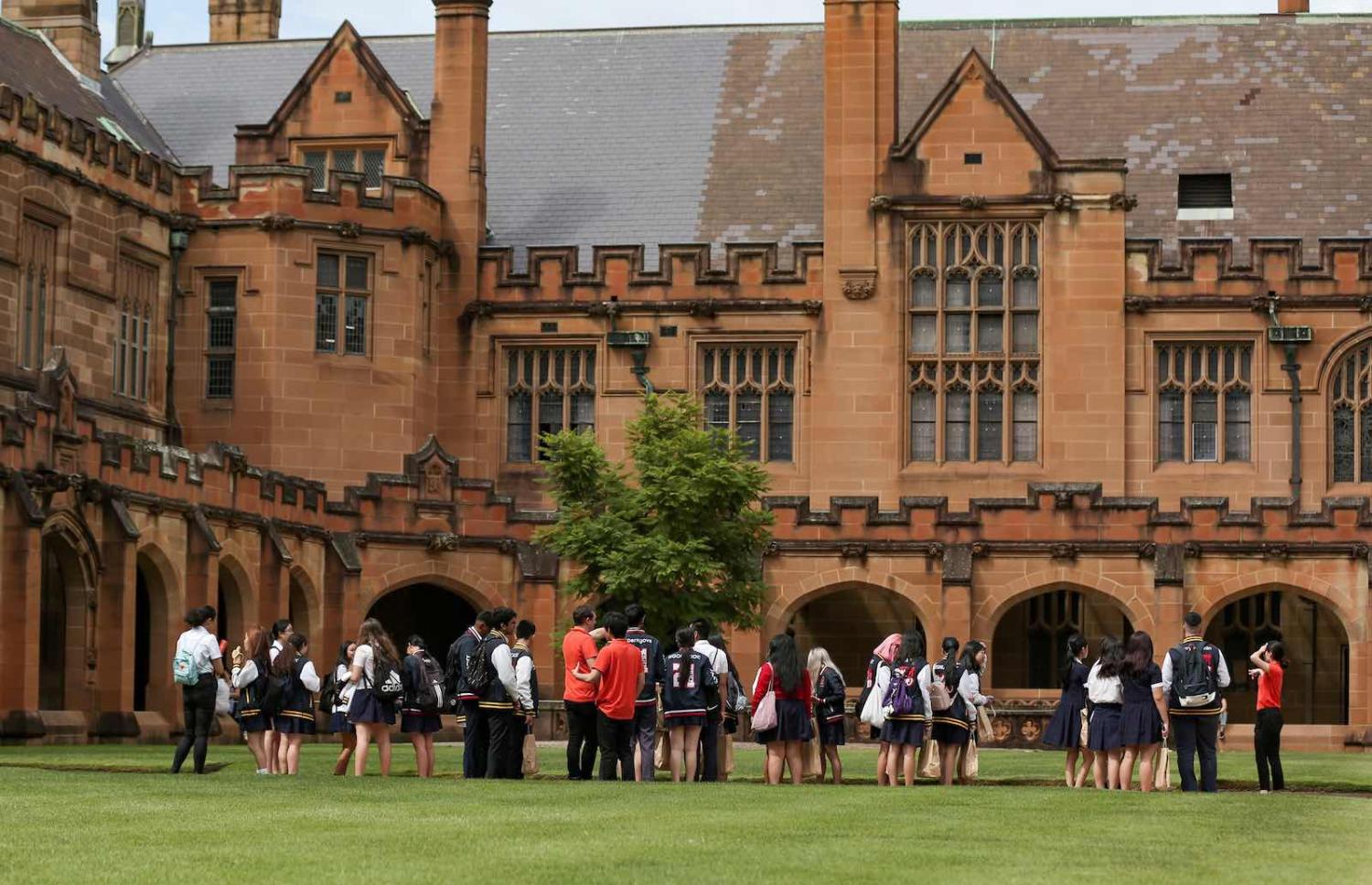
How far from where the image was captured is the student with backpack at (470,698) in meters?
25.5

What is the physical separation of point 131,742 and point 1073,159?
68.9 ft

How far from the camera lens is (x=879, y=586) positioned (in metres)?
46.0

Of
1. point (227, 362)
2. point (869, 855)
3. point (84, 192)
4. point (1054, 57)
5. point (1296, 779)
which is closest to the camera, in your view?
point (869, 855)

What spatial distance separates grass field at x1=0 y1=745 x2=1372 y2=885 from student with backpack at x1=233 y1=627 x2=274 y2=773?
0.70 meters

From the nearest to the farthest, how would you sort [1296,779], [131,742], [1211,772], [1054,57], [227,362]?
[1211,772] < [1296,779] < [131,742] < [227,362] < [1054,57]

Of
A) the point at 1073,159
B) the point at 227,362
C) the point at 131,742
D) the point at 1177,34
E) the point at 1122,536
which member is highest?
the point at 1177,34

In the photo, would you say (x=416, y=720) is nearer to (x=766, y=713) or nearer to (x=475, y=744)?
(x=475, y=744)

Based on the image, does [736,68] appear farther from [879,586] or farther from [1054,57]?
[879,586]

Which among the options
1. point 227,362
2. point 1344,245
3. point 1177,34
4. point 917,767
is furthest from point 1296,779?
point 1177,34

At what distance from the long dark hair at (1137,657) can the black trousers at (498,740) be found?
18.9 ft

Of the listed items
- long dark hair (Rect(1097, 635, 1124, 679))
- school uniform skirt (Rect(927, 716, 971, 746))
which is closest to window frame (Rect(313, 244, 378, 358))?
school uniform skirt (Rect(927, 716, 971, 746))

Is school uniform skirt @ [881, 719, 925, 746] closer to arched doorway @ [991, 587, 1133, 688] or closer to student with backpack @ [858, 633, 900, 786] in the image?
student with backpack @ [858, 633, 900, 786]

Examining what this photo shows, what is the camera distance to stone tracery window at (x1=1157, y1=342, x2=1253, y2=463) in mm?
49250

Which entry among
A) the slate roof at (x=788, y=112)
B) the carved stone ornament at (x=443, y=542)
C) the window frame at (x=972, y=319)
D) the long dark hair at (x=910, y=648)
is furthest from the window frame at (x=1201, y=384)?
the long dark hair at (x=910, y=648)
